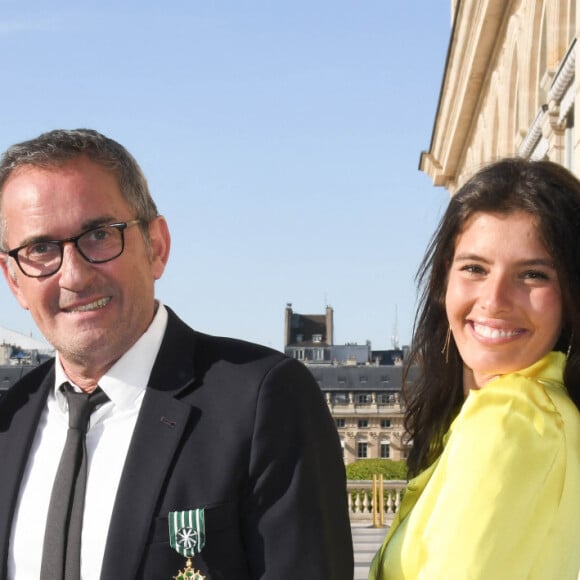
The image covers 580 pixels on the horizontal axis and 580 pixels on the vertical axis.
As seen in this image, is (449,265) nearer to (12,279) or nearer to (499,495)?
(499,495)

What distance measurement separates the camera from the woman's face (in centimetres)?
270

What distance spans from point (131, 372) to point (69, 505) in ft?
1.11

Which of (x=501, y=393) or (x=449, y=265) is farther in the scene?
(x=449, y=265)

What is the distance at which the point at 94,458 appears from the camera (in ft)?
8.75

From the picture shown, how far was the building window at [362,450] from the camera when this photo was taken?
99188 millimetres

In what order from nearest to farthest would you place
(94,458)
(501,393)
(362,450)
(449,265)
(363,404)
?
(501,393), (94,458), (449,265), (363,404), (362,450)

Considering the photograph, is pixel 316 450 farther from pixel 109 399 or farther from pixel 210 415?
pixel 109 399

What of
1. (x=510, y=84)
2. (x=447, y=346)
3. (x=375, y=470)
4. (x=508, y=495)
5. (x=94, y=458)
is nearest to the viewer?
(x=508, y=495)

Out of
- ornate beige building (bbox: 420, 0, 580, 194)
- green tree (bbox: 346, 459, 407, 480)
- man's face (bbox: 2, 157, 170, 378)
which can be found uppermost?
ornate beige building (bbox: 420, 0, 580, 194)

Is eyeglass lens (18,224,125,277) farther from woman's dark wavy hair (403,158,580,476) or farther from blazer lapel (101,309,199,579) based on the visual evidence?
woman's dark wavy hair (403,158,580,476)

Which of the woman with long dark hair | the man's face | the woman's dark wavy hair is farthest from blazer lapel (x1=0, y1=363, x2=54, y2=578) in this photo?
the woman's dark wavy hair

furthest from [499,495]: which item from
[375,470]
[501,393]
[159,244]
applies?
[375,470]

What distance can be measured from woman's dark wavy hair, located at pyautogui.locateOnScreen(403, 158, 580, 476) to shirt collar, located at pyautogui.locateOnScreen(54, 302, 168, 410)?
0.78 m

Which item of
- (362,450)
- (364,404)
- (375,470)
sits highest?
(364,404)
